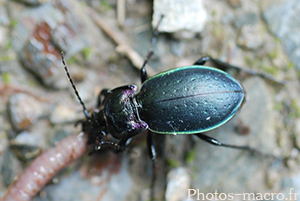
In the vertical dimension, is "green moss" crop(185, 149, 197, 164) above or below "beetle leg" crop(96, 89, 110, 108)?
below

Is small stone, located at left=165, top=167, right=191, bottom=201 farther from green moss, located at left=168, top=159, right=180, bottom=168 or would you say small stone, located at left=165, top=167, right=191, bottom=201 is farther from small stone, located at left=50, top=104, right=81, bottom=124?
small stone, located at left=50, top=104, right=81, bottom=124

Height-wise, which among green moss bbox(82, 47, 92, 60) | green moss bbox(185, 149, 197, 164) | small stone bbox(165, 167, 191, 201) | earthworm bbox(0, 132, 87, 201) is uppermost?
green moss bbox(82, 47, 92, 60)

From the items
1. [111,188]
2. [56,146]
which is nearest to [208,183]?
[111,188]

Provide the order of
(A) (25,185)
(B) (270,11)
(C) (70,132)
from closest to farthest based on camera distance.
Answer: (A) (25,185) < (C) (70,132) < (B) (270,11)

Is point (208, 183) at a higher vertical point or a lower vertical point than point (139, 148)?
lower

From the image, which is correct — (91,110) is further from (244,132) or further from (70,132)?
(244,132)

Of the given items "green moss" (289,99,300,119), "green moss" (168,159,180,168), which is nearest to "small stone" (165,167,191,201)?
"green moss" (168,159,180,168)

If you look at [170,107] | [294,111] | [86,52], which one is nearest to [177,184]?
[170,107]

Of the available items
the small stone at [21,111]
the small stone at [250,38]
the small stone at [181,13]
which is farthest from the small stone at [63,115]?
the small stone at [250,38]
